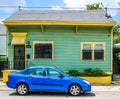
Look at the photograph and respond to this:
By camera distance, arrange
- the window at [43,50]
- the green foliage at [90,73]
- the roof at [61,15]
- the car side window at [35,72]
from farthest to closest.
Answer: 1. the roof at [61,15]
2. the window at [43,50]
3. the green foliage at [90,73]
4. the car side window at [35,72]

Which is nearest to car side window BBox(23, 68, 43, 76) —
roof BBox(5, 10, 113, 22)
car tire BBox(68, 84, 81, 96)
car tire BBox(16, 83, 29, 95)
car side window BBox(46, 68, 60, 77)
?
car side window BBox(46, 68, 60, 77)

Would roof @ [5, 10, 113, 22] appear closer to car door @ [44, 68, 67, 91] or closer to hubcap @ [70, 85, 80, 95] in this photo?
car door @ [44, 68, 67, 91]

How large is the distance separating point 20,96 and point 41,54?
300 inches

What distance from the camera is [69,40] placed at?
23.3 m

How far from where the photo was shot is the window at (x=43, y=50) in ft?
76.8

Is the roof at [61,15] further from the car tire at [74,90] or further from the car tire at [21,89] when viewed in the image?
the car tire at [21,89]

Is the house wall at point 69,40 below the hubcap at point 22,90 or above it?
above

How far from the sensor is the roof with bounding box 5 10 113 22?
77.7 ft

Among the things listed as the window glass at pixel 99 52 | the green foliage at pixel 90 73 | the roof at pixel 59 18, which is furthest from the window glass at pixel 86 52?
the roof at pixel 59 18

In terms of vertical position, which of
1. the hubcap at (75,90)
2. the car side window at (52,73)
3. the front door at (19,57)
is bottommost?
the hubcap at (75,90)

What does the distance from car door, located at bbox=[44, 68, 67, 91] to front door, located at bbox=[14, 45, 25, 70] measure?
7.43 meters

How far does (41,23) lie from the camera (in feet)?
74.9

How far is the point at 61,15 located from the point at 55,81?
32.0ft

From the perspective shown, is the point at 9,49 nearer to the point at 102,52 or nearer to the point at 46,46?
the point at 46,46
